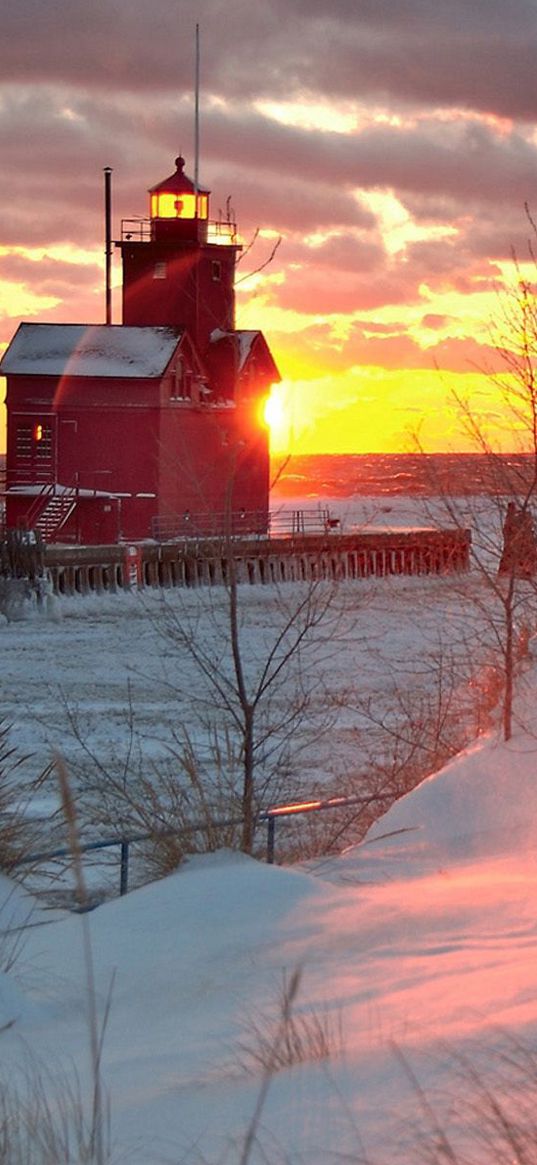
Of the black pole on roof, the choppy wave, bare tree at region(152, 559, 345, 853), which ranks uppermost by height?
the black pole on roof

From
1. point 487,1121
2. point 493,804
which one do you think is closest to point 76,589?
point 493,804

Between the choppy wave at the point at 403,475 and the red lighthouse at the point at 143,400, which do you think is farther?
the red lighthouse at the point at 143,400

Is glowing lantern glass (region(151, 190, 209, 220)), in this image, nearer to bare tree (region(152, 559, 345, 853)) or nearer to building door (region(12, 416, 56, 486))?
building door (region(12, 416, 56, 486))

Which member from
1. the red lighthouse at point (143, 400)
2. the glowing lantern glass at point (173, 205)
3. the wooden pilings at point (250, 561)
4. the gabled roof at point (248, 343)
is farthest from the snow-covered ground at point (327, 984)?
the glowing lantern glass at point (173, 205)

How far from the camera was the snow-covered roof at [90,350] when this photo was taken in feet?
157

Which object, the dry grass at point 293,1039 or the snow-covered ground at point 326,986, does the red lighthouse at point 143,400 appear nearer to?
the snow-covered ground at point 326,986

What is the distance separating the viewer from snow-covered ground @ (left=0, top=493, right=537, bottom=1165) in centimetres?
459

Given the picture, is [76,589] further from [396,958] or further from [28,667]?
[396,958]

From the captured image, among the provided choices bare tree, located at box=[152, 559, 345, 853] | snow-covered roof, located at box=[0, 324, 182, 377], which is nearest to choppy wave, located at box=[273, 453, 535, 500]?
bare tree, located at box=[152, 559, 345, 853]

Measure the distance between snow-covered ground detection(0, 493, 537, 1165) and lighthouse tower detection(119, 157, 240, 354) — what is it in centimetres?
3814

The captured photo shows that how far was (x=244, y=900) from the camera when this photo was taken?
855 centimetres

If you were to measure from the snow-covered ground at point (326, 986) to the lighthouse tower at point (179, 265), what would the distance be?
38.1 m

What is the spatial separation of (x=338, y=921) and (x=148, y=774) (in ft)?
32.0

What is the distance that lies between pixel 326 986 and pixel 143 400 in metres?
41.5
